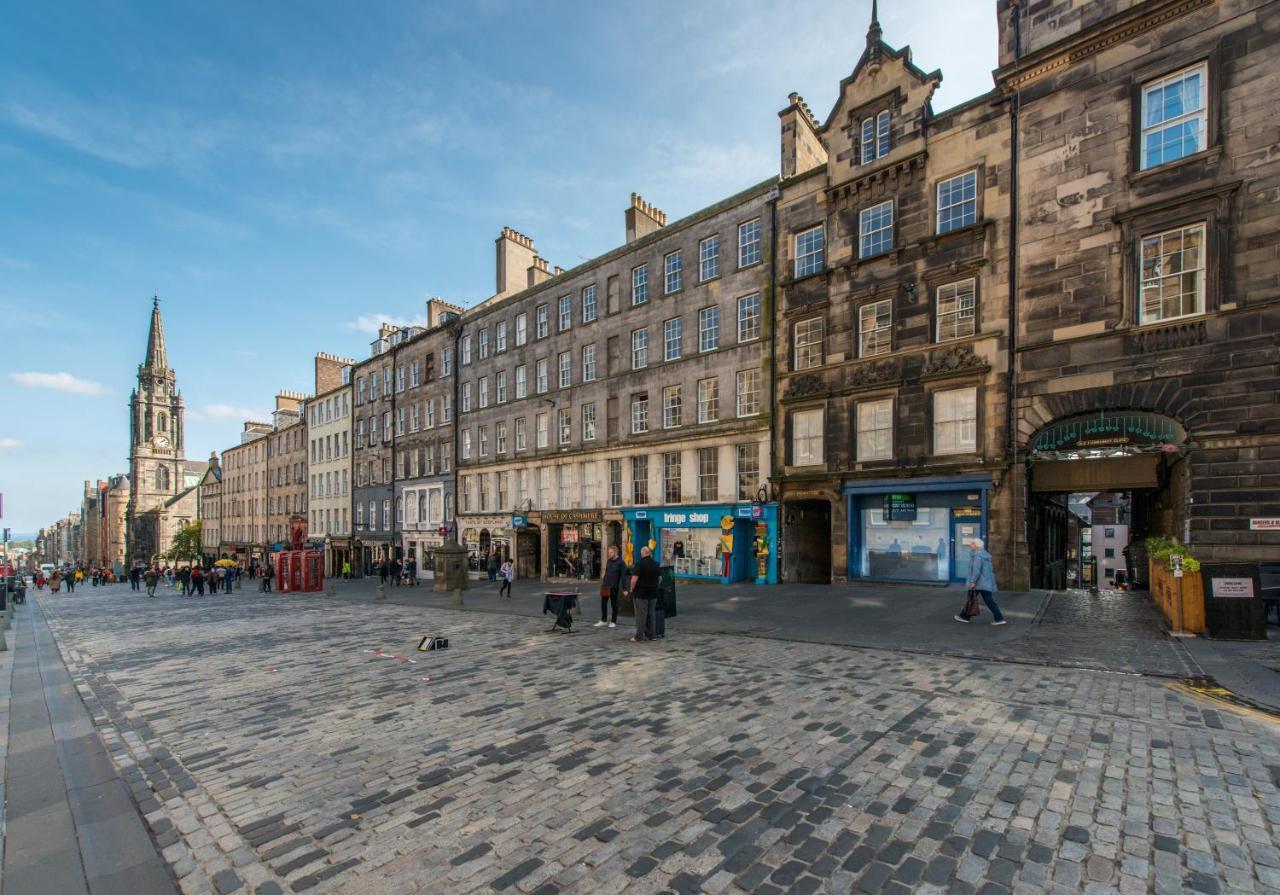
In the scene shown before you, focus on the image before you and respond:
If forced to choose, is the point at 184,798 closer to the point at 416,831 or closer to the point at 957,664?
the point at 416,831

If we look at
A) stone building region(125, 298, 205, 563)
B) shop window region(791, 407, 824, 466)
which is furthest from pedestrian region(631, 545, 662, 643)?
stone building region(125, 298, 205, 563)

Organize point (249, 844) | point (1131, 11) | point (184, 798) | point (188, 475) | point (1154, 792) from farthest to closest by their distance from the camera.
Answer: point (188, 475), point (1131, 11), point (184, 798), point (1154, 792), point (249, 844)

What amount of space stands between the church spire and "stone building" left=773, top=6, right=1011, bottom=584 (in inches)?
5365

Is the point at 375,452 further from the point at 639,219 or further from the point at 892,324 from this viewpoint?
the point at 892,324

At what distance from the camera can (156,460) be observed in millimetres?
115438

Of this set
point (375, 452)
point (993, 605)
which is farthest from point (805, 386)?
point (375, 452)

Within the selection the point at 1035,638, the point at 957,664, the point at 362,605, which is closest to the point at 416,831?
the point at 957,664

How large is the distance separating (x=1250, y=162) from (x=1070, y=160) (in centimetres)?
382

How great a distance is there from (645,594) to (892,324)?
45.0 ft

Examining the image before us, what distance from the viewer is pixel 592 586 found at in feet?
85.5

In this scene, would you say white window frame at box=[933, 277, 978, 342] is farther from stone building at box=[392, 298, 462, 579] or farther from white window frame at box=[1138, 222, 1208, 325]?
stone building at box=[392, 298, 462, 579]

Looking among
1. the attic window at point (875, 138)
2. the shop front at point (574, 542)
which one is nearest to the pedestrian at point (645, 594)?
the attic window at point (875, 138)

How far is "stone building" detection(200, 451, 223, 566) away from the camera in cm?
7494

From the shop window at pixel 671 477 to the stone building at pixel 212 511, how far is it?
6945cm
